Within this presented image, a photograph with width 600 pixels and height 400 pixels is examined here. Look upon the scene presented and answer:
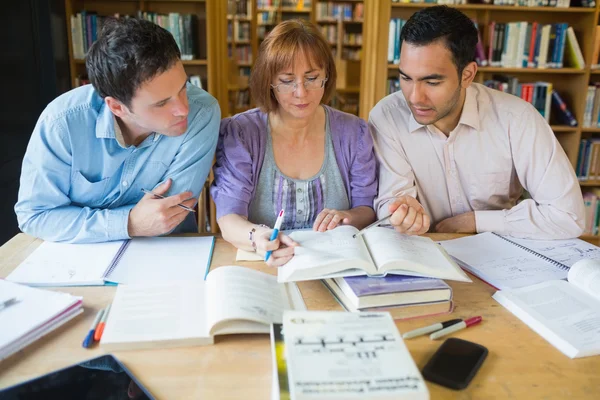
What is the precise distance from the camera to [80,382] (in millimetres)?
743

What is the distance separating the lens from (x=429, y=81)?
153cm

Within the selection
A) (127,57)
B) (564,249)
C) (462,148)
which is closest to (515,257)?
(564,249)

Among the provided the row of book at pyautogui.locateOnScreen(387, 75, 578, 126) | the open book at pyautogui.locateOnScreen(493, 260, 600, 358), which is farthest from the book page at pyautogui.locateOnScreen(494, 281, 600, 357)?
the row of book at pyautogui.locateOnScreen(387, 75, 578, 126)

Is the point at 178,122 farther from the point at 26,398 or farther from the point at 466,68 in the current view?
the point at 466,68

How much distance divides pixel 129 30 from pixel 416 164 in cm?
100

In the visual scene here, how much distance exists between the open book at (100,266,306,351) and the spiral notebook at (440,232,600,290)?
1.53 feet

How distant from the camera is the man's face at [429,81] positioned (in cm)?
150

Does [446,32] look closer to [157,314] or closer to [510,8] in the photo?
[157,314]

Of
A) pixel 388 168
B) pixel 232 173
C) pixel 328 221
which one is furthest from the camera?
pixel 388 168

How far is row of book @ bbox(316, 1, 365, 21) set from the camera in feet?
22.0

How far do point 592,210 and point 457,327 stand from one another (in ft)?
10.5

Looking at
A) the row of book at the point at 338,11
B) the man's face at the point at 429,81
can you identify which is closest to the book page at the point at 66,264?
the man's face at the point at 429,81

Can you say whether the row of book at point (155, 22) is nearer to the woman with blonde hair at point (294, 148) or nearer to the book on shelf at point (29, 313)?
the woman with blonde hair at point (294, 148)

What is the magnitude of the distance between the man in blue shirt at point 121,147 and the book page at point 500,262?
76cm
